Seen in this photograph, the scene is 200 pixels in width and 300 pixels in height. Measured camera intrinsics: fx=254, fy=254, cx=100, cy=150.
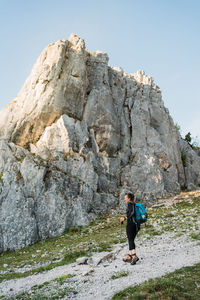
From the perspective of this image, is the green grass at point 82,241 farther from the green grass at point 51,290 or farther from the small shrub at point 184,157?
the small shrub at point 184,157

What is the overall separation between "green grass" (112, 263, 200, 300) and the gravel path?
29.7 inches

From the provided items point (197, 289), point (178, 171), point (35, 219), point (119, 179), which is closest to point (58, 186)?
point (35, 219)

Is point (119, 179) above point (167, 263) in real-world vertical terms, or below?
above

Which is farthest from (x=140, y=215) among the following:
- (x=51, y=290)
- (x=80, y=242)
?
(x=80, y=242)

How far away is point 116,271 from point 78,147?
102ft

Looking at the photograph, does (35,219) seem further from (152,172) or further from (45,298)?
(152,172)

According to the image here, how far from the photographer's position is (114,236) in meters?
24.0

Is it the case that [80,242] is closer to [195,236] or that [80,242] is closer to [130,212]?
[195,236]

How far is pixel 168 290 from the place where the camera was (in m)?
9.07

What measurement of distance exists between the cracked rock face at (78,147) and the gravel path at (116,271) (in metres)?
14.3

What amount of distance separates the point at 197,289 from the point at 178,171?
5018 centimetres

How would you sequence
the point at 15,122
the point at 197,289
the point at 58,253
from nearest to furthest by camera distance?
1. the point at 197,289
2. the point at 58,253
3. the point at 15,122

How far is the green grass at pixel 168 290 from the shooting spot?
8812mm

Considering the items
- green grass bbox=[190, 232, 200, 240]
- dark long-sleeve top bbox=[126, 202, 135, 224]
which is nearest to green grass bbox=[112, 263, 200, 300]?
dark long-sleeve top bbox=[126, 202, 135, 224]
